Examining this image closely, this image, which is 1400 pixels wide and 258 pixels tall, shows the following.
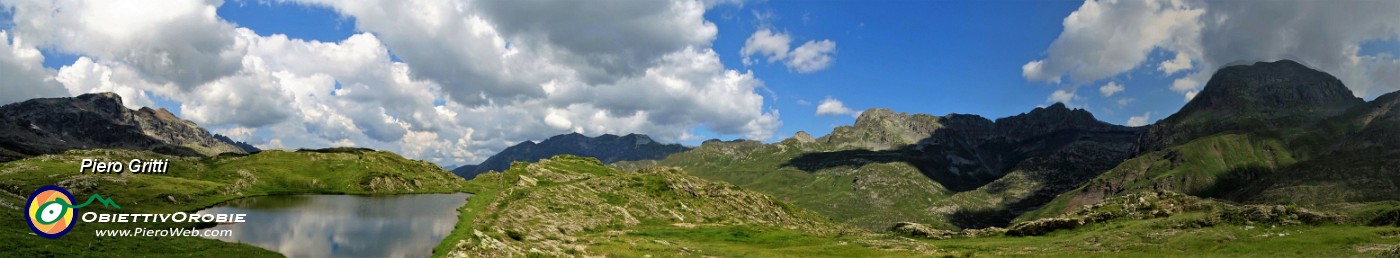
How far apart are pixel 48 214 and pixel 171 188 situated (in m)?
82.6

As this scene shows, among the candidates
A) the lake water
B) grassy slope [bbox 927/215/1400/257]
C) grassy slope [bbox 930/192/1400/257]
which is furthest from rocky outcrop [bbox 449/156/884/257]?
grassy slope [bbox 927/215/1400/257]

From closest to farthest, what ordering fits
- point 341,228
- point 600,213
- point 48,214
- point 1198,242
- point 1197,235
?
point 1198,242 → point 1197,235 → point 48,214 → point 341,228 → point 600,213

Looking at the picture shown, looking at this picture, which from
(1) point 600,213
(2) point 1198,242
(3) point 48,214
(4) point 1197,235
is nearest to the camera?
(2) point 1198,242

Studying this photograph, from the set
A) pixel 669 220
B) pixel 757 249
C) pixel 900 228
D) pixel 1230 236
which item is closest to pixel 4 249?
pixel 757 249

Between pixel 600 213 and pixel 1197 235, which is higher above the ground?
pixel 600 213

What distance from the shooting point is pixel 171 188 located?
119 metres

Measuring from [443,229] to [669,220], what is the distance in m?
32.7

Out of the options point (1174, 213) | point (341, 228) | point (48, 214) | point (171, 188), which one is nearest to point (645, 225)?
point (341, 228)

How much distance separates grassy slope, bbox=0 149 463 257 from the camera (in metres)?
47.9

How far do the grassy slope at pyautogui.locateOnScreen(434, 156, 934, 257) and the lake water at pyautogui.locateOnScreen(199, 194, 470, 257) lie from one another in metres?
4.23

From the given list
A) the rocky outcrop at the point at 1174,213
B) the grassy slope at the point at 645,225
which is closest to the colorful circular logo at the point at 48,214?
the grassy slope at the point at 645,225

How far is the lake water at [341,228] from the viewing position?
192 ft

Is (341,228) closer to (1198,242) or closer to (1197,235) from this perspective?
(1198,242)

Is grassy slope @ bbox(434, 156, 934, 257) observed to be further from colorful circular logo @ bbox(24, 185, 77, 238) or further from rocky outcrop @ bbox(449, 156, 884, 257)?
colorful circular logo @ bbox(24, 185, 77, 238)
